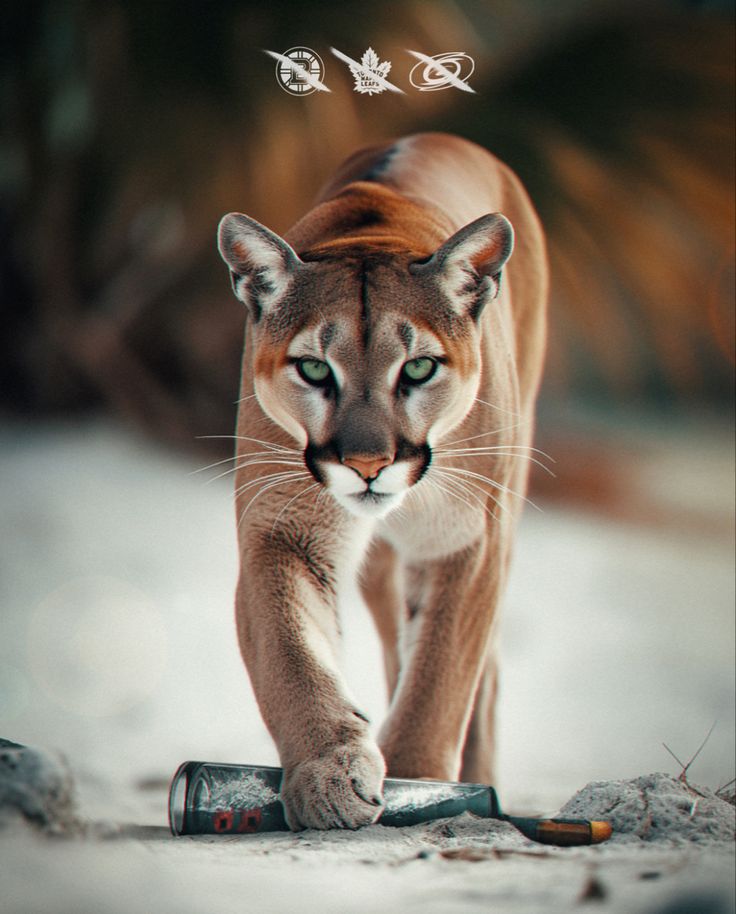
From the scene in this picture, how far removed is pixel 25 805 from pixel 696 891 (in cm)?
114

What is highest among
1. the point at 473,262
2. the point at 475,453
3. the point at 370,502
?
the point at 473,262

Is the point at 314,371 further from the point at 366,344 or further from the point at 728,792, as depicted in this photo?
the point at 728,792

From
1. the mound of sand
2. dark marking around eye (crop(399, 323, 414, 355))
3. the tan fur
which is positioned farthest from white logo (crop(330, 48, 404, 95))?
the mound of sand

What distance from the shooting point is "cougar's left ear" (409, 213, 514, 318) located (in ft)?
6.95

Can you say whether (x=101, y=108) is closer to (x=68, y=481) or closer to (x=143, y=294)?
(x=143, y=294)

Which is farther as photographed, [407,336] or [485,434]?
[485,434]

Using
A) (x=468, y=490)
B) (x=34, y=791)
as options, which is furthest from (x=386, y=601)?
(x=34, y=791)

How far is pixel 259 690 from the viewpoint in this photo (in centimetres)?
208

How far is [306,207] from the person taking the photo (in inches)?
102

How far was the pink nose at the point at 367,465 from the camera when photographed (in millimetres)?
1964

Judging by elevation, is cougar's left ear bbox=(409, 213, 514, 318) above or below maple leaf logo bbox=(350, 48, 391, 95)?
below

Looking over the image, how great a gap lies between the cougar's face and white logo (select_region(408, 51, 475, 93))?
0.58m

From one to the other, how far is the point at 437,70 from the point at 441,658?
1.27 metres

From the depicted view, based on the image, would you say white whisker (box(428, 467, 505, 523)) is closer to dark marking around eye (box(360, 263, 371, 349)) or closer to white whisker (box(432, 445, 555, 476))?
white whisker (box(432, 445, 555, 476))
